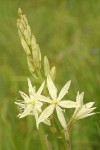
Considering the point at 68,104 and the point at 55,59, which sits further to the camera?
the point at 55,59

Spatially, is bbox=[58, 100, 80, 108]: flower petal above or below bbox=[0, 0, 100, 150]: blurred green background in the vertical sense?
below

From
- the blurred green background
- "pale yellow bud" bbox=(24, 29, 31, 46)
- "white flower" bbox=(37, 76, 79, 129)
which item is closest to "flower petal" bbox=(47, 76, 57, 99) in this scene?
"white flower" bbox=(37, 76, 79, 129)

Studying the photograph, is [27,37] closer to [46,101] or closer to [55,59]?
[46,101]

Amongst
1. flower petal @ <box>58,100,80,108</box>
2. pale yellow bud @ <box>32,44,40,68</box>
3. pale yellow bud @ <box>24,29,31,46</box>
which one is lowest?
flower petal @ <box>58,100,80,108</box>


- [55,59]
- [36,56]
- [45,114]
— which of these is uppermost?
[55,59]

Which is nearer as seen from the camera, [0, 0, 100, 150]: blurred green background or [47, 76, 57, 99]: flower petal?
[47, 76, 57, 99]: flower petal

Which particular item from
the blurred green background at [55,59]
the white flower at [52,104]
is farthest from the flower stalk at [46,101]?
the blurred green background at [55,59]

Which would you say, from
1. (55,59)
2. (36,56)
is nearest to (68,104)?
(36,56)

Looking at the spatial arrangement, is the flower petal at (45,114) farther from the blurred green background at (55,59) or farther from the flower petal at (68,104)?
the blurred green background at (55,59)

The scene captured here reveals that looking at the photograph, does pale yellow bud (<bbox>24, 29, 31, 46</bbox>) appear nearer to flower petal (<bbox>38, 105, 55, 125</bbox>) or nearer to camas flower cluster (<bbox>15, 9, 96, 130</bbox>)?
camas flower cluster (<bbox>15, 9, 96, 130</bbox>)
